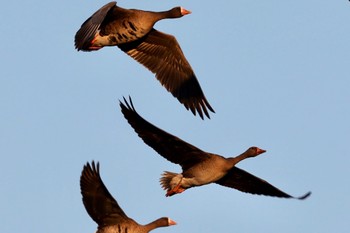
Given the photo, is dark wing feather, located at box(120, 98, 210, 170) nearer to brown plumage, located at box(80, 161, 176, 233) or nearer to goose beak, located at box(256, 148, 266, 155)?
brown plumage, located at box(80, 161, 176, 233)

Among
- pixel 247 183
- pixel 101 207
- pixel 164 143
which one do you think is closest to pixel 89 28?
pixel 164 143

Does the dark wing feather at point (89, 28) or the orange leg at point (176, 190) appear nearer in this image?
the dark wing feather at point (89, 28)

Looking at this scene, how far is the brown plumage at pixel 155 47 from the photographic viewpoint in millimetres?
22703

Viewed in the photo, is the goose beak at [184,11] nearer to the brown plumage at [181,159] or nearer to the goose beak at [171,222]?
the brown plumage at [181,159]

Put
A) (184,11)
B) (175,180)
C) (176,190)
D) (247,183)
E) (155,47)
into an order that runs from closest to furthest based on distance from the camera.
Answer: (176,190)
(175,180)
(247,183)
(184,11)
(155,47)

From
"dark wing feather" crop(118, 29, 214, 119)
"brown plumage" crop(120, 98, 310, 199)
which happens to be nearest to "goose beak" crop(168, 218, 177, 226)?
"brown plumage" crop(120, 98, 310, 199)

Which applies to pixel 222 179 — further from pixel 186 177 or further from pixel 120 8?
pixel 120 8

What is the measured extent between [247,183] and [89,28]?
453cm

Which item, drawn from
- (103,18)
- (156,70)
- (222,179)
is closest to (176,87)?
(156,70)

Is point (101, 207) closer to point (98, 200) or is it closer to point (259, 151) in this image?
point (98, 200)

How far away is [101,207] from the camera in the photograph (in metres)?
21.3

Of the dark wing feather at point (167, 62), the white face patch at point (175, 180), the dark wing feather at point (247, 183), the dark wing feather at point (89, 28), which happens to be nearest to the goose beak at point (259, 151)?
the dark wing feather at point (247, 183)

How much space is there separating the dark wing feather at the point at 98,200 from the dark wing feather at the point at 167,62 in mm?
3651

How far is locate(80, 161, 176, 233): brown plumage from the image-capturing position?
2120cm
